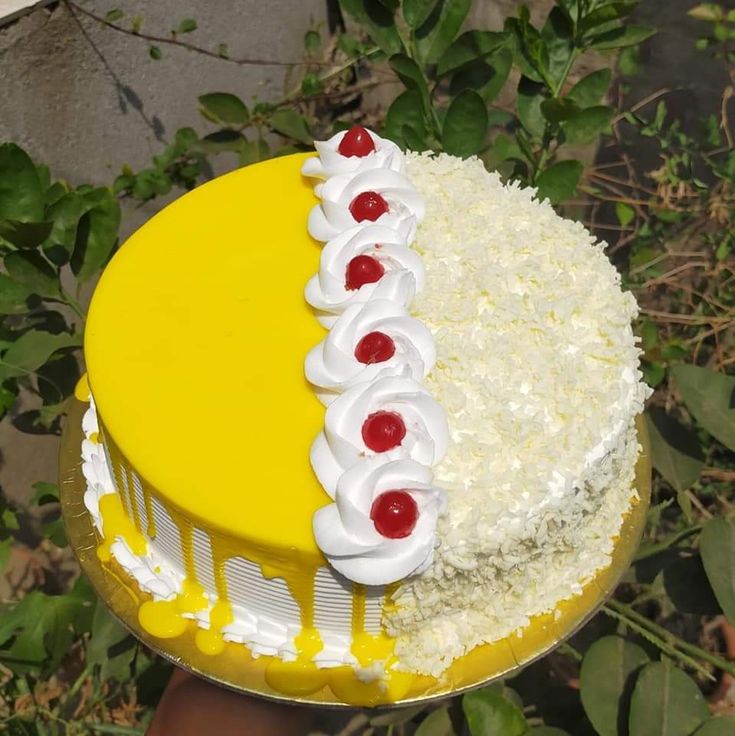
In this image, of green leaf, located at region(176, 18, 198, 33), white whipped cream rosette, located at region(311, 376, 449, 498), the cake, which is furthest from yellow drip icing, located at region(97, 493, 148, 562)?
green leaf, located at region(176, 18, 198, 33)

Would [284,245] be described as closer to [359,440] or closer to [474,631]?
[359,440]

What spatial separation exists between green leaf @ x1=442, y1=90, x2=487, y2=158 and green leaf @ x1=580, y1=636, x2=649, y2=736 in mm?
978

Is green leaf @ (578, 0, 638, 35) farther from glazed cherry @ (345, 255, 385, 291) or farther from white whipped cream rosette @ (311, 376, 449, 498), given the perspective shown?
white whipped cream rosette @ (311, 376, 449, 498)

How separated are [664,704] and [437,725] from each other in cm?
40

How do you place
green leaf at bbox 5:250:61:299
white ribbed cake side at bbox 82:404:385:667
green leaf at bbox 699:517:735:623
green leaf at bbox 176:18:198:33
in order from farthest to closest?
green leaf at bbox 176:18:198:33
green leaf at bbox 5:250:61:299
green leaf at bbox 699:517:735:623
white ribbed cake side at bbox 82:404:385:667

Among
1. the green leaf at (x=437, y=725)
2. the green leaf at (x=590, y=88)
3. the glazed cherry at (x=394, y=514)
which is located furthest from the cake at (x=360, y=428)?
the green leaf at (x=590, y=88)

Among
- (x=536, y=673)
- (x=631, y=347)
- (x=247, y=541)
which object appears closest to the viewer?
(x=247, y=541)

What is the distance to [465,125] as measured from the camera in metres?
1.64

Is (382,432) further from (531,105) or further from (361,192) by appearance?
(531,105)

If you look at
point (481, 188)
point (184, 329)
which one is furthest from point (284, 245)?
point (481, 188)

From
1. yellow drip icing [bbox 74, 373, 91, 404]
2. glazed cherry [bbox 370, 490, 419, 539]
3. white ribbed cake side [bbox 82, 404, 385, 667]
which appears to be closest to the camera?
glazed cherry [bbox 370, 490, 419, 539]

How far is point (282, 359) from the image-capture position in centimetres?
126

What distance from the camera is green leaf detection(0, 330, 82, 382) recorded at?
153 cm

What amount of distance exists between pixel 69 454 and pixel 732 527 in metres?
1.18
